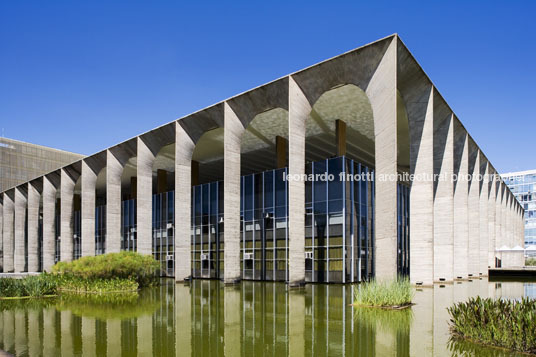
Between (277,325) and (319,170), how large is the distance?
1558cm

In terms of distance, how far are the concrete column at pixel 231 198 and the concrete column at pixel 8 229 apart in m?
38.2

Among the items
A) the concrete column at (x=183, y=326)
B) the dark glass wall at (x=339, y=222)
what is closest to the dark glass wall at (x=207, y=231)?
the dark glass wall at (x=339, y=222)

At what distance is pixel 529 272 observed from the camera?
119ft

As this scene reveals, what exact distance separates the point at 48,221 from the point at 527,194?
99538 mm

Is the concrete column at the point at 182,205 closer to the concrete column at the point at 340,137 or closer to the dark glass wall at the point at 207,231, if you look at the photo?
the dark glass wall at the point at 207,231

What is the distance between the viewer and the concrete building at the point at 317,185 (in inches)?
838

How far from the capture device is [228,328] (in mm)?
11141

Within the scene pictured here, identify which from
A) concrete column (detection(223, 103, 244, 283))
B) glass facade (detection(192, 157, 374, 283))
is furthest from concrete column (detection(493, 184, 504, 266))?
concrete column (detection(223, 103, 244, 283))

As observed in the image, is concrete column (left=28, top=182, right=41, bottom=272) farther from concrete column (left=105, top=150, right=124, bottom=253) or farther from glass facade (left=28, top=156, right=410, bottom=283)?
glass facade (left=28, top=156, right=410, bottom=283)

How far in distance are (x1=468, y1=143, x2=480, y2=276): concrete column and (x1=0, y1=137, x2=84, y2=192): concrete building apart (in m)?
58.8

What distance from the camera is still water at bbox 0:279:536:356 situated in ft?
28.6

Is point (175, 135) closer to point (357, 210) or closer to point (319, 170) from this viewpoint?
point (319, 170)

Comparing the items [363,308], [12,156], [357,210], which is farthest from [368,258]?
[12,156]

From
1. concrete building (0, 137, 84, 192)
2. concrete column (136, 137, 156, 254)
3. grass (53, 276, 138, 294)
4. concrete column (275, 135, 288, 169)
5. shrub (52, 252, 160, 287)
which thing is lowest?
grass (53, 276, 138, 294)
